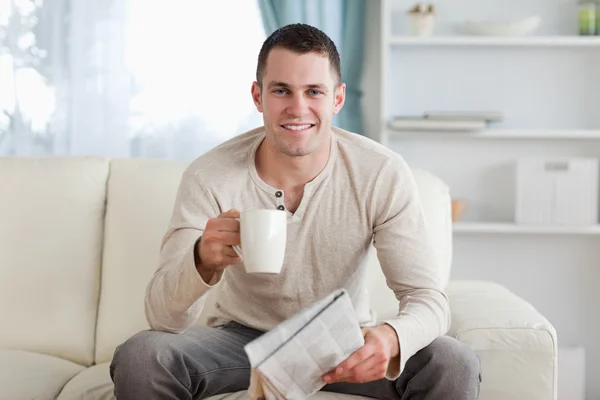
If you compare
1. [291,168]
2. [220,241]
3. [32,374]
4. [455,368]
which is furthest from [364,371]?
[32,374]

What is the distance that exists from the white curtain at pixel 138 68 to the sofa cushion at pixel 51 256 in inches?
36.1

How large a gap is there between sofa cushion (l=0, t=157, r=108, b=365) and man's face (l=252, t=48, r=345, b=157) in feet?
2.60

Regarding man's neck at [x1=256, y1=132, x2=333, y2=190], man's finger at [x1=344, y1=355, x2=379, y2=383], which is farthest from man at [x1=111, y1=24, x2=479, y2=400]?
man's finger at [x1=344, y1=355, x2=379, y2=383]

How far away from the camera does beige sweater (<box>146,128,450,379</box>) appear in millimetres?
1903

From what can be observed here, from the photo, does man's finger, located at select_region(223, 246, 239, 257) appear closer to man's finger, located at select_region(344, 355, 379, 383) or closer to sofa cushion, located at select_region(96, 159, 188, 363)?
man's finger, located at select_region(344, 355, 379, 383)

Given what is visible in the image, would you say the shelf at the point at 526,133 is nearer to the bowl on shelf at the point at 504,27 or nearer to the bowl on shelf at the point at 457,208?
the bowl on shelf at the point at 457,208

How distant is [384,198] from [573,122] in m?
1.72

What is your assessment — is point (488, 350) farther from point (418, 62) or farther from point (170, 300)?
point (418, 62)

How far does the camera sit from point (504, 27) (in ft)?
10.7

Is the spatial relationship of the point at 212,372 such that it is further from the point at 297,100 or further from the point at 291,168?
the point at 297,100

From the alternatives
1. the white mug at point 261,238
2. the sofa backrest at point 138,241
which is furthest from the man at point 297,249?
the sofa backrest at point 138,241

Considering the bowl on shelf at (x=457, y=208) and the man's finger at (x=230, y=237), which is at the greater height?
the man's finger at (x=230, y=237)

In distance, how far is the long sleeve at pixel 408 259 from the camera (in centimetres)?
180

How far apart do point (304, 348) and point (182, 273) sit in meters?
0.36
